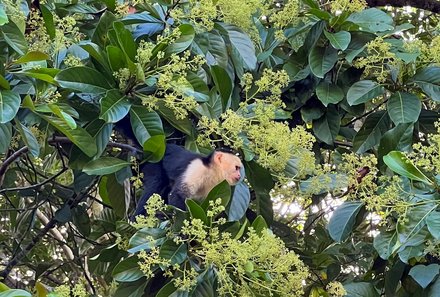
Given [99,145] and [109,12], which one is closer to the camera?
[99,145]

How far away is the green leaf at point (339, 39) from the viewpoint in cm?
238

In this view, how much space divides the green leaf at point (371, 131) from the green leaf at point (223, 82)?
0.52 m

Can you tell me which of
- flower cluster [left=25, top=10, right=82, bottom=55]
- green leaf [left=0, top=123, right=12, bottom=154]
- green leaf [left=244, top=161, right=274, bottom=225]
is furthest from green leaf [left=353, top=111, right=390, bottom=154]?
green leaf [left=0, top=123, right=12, bottom=154]

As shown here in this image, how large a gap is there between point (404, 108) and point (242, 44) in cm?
58

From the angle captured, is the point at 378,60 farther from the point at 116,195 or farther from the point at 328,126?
the point at 116,195

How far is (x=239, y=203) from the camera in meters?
2.17

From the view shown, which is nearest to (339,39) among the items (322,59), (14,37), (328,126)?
(322,59)

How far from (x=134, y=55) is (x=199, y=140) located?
1.18 feet

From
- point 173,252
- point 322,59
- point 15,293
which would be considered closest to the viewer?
point 15,293

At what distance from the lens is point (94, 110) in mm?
2129

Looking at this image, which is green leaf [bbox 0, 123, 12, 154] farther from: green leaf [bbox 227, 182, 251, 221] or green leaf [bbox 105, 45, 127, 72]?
green leaf [bbox 227, 182, 251, 221]

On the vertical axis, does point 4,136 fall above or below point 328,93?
above

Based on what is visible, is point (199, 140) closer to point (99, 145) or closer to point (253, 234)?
point (99, 145)

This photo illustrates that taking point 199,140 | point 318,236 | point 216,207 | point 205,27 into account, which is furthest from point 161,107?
point 318,236
